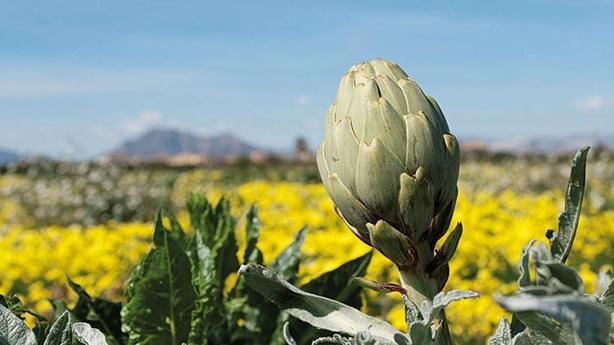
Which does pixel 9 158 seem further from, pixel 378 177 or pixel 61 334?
pixel 378 177

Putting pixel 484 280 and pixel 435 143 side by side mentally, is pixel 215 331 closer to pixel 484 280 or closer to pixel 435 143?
pixel 435 143

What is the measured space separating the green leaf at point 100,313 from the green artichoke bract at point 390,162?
511 mm

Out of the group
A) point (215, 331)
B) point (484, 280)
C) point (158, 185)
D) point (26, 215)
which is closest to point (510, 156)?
point (158, 185)

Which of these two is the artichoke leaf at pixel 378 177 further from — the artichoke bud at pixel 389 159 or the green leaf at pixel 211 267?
the green leaf at pixel 211 267

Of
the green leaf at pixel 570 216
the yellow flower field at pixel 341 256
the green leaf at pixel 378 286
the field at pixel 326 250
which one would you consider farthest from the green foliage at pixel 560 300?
the yellow flower field at pixel 341 256

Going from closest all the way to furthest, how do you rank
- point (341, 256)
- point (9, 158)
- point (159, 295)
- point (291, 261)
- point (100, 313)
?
point (159, 295) → point (100, 313) → point (291, 261) → point (341, 256) → point (9, 158)

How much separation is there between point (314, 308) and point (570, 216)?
27 centimetres

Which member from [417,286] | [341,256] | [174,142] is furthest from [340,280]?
[174,142]

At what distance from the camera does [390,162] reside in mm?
668

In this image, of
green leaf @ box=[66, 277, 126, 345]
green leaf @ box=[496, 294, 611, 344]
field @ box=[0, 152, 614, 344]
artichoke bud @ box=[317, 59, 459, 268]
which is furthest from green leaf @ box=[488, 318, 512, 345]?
field @ box=[0, 152, 614, 344]

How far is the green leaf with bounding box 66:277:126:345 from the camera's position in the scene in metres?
1.07

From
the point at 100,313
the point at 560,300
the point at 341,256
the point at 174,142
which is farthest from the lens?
the point at 174,142

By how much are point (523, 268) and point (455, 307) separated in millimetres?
3359

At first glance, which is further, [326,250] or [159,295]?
[326,250]
